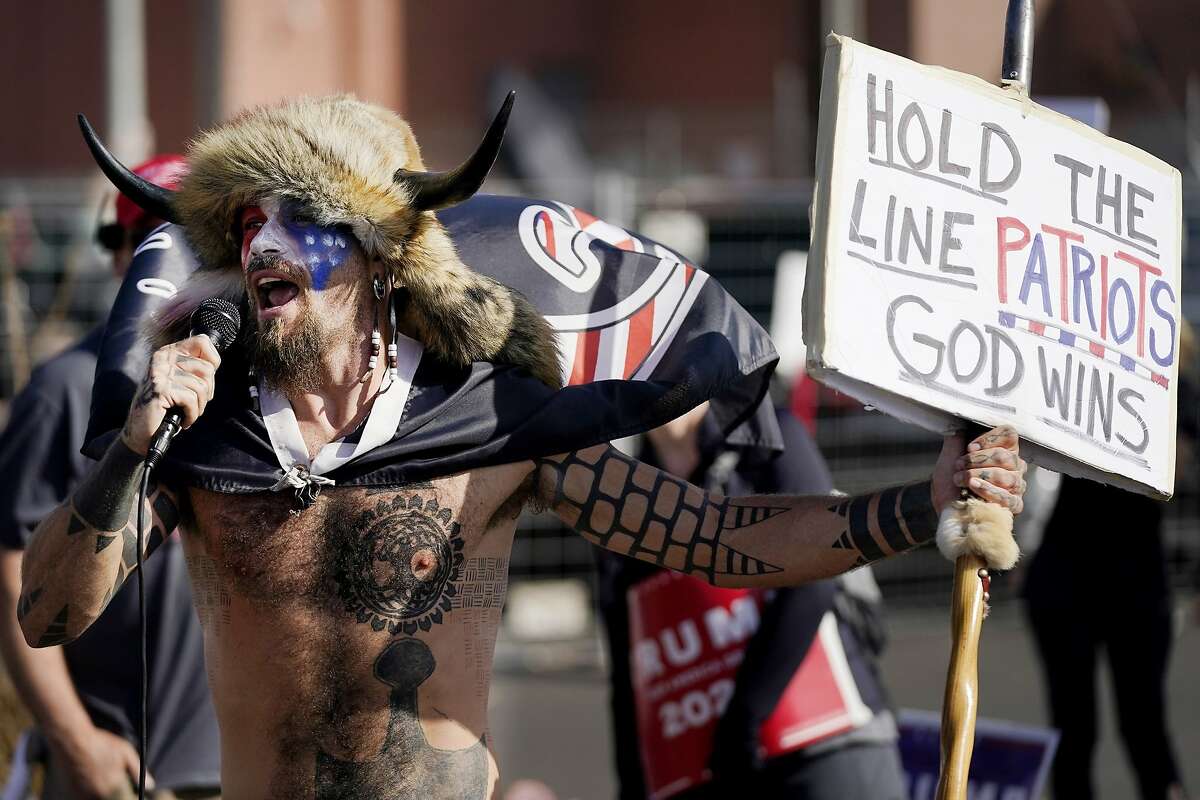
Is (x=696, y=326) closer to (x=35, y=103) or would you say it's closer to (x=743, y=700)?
(x=743, y=700)

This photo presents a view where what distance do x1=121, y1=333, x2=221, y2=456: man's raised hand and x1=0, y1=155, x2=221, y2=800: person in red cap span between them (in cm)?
123

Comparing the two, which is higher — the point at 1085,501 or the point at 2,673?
the point at 1085,501

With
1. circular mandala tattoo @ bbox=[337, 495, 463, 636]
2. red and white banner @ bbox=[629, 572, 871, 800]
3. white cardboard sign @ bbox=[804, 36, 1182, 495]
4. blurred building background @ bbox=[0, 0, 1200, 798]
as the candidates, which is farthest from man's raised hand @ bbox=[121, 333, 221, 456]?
blurred building background @ bbox=[0, 0, 1200, 798]

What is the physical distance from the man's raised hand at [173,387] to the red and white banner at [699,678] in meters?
1.66

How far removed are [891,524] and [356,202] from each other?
1.06 m

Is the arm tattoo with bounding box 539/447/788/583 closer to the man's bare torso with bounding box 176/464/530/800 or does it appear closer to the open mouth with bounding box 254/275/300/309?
the man's bare torso with bounding box 176/464/530/800

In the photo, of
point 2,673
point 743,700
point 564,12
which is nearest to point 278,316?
point 743,700

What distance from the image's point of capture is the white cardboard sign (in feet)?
8.71

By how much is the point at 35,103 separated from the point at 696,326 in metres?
21.1

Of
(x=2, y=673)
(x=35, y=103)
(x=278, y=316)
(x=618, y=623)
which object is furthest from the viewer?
(x=35, y=103)

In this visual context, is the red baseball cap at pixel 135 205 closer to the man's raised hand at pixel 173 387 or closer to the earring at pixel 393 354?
the earring at pixel 393 354

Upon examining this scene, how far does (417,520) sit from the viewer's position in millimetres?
2777

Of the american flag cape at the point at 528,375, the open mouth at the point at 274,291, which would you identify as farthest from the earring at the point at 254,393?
the open mouth at the point at 274,291

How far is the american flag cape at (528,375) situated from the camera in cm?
277
